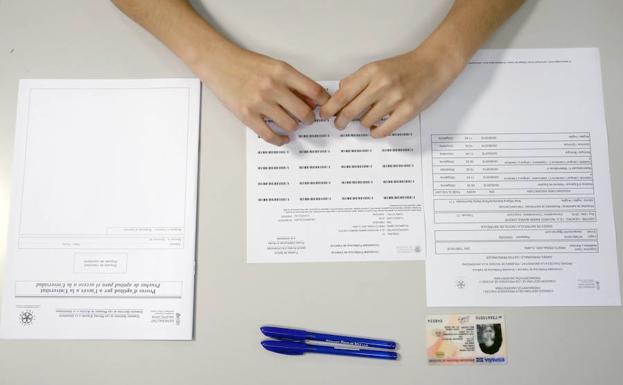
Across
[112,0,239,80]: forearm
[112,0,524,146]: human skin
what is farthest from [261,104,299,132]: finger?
[112,0,239,80]: forearm

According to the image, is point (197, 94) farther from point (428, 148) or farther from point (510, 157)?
point (510, 157)

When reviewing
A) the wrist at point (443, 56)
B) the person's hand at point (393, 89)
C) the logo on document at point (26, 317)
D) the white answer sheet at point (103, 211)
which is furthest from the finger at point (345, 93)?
the logo on document at point (26, 317)

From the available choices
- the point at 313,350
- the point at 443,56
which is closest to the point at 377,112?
the point at 443,56

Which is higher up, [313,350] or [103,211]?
[103,211]

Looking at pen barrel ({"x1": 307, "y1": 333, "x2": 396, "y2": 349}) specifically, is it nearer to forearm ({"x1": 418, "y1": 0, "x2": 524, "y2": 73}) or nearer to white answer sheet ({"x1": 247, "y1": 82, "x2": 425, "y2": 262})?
white answer sheet ({"x1": 247, "y1": 82, "x2": 425, "y2": 262})

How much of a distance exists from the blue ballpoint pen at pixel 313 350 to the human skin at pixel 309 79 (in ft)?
1.00

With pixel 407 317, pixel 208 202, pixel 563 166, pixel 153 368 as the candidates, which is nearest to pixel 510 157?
pixel 563 166

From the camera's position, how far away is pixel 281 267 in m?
0.59

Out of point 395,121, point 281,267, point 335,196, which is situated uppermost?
point 395,121

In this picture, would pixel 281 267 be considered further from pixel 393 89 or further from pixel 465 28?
pixel 465 28

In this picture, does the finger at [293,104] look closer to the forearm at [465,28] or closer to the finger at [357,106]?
the finger at [357,106]

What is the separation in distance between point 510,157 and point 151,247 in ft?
1.93

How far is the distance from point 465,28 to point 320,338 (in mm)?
529

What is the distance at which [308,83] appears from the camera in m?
0.55
